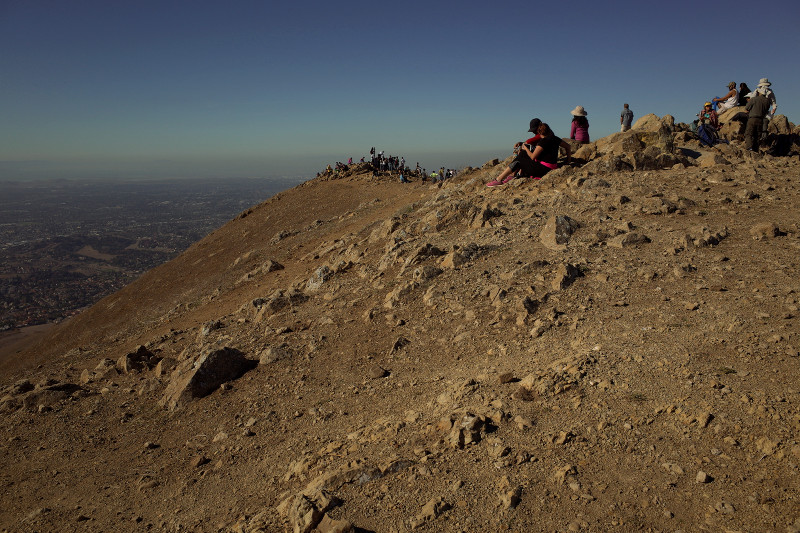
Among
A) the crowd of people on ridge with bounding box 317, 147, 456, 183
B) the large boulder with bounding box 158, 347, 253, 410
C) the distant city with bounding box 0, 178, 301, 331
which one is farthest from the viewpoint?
the distant city with bounding box 0, 178, 301, 331

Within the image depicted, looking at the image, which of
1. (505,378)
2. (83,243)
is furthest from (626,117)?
(83,243)

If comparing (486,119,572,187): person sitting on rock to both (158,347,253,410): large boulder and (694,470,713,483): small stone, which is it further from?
(694,470,713,483): small stone

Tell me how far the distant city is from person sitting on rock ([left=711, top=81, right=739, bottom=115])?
56273 millimetres

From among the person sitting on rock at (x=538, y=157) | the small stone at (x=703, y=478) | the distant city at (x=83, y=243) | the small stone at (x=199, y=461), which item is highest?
the person sitting on rock at (x=538, y=157)

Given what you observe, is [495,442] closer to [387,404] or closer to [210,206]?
[387,404]

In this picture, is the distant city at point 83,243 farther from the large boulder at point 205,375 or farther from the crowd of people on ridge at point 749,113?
the crowd of people on ridge at point 749,113

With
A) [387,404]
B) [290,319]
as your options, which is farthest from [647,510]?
[290,319]

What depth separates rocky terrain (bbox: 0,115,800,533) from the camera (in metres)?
3.59

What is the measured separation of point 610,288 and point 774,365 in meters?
2.40

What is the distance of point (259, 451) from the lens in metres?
5.22

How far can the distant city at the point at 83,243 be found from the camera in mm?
60875

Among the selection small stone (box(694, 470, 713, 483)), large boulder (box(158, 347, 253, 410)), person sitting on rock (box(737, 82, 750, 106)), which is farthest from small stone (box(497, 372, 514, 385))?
person sitting on rock (box(737, 82, 750, 106))

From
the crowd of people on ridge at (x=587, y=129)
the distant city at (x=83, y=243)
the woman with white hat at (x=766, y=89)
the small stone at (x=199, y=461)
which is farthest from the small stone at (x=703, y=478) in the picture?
the distant city at (x=83, y=243)

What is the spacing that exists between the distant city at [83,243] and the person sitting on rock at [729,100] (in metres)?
56.3
